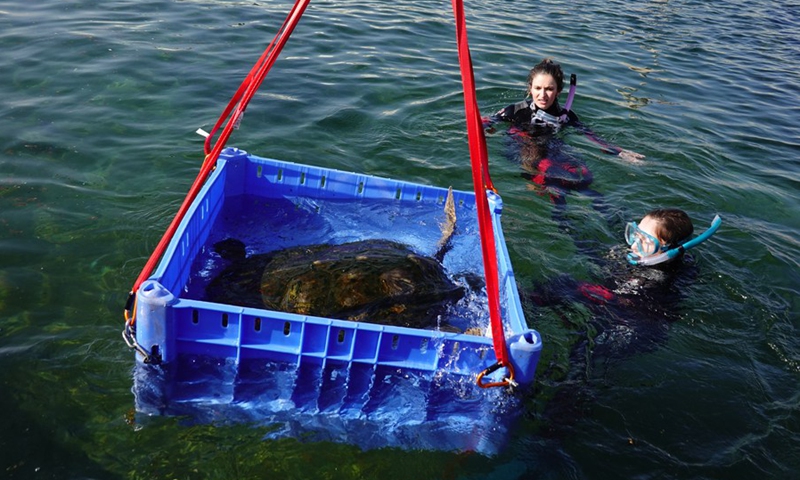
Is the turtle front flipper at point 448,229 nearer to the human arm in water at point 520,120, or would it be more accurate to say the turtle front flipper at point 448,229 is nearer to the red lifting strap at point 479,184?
the red lifting strap at point 479,184

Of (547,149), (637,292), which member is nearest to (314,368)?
(637,292)

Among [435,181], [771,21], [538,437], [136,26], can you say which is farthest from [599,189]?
[771,21]

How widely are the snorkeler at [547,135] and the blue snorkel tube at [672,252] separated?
1670 mm

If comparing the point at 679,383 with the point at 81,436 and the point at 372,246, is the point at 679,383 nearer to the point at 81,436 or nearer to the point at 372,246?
the point at 372,246

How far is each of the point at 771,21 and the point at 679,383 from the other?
13002mm

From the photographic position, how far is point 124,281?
455cm

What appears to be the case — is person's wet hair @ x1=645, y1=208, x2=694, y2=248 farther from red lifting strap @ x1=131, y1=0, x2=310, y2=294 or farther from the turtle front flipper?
red lifting strap @ x1=131, y1=0, x2=310, y2=294

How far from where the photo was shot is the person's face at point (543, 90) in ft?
24.0

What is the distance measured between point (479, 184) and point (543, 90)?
4.93 meters

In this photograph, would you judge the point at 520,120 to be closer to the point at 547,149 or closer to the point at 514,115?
the point at 514,115

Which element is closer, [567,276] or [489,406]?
[489,406]

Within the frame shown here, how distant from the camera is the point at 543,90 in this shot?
24.1 feet

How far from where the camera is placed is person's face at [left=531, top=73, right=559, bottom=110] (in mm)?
7324

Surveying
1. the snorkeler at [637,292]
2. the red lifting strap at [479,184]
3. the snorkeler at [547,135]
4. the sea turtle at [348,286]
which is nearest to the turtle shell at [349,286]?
the sea turtle at [348,286]
